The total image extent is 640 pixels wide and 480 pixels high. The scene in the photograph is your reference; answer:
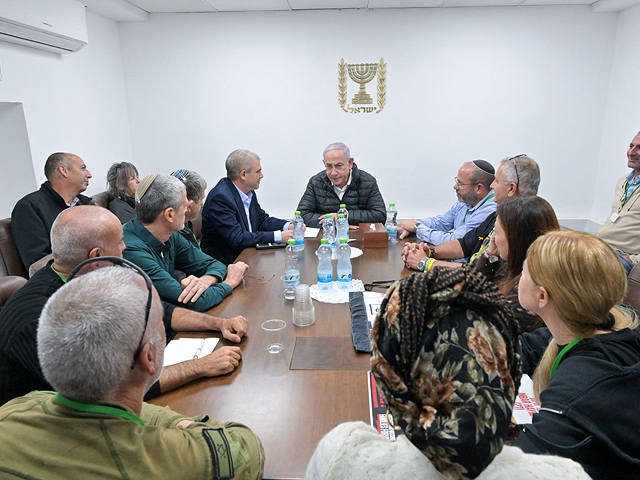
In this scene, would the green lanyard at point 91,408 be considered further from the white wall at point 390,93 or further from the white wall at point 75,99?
the white wall at point 390,93

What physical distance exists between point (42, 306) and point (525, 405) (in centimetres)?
159

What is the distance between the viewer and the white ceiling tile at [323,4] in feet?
14.8

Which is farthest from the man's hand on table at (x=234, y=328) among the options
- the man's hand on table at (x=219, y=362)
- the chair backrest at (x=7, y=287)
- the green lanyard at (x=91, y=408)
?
the chair backrest at (x=7, y=287)

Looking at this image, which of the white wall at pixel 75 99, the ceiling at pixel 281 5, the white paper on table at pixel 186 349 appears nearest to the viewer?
the white paper on table at pixel 186 349

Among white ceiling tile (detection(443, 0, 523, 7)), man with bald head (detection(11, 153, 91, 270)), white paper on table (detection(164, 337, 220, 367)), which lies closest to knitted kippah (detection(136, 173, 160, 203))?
white paper on table (detection(164, 337, 220, 367))

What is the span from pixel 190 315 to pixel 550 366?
1.38 m

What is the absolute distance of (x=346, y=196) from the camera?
3.85 m

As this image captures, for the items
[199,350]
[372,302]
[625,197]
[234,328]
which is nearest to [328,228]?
[372,302]

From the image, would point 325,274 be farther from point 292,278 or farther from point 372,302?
point 372,302

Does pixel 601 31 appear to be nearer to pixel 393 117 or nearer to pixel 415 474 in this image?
pixel 393 117

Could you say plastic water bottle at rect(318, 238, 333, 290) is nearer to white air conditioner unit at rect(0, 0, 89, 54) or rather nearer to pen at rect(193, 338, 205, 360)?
pen at rect(193, 338, 205, 360)

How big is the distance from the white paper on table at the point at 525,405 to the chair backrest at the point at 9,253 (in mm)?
3505

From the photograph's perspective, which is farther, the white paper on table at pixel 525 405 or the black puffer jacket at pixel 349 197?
the black puffer jacket at pixel 349 197

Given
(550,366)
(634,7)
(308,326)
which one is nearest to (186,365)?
(308,326)
